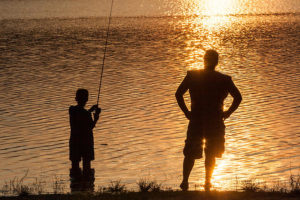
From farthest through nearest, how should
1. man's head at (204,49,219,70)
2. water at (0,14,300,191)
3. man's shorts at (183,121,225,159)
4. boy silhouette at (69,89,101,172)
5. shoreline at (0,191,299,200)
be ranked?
water at (0,14,300,191) < boy silhouette at (69,89,101,172) < man's shorts at (183,121,225,159) < man's head at (204,49,219,70) < shoreline at (0,191,299,200)

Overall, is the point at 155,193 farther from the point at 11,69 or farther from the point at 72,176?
the point at 11,69

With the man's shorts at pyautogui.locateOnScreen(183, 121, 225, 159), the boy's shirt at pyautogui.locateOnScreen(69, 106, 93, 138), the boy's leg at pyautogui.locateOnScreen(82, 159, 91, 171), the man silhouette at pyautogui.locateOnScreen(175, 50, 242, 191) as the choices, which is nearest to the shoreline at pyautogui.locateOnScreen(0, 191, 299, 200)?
the man silhouette at pyautogui.locateOnScreen(175, 50, 242, 191)

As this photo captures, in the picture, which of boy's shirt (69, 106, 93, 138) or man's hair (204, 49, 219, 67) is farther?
boy's shirt (69, 106, 93, 138)

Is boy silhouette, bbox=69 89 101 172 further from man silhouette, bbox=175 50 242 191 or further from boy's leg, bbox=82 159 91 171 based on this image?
man silhouette, bbox=175 50 242 191

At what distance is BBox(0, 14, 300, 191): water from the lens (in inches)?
401

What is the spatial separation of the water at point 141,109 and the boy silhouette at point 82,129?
2.95 feet

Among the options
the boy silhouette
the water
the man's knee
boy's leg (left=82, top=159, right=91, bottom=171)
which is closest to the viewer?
the man's knee

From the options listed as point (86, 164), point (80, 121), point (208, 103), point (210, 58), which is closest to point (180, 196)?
point (208, 103)

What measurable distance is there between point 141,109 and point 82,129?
6846 millimetres

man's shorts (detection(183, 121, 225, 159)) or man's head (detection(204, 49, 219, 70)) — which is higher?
man's head (detection(204, 49, 219, 70))

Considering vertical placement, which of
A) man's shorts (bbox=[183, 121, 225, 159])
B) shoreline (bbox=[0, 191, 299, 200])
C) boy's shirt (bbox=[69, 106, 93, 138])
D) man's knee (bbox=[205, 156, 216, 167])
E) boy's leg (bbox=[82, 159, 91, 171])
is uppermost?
boy's shirt (bbox=[69, 106, 93, 138])

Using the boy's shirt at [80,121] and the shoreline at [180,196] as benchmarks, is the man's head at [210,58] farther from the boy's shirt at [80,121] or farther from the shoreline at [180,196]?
the boy's shirt at [80,121]

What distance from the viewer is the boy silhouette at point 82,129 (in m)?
8.12

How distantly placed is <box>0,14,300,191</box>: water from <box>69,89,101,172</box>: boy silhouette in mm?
898
